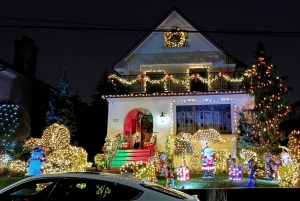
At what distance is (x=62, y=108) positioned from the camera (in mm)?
24141

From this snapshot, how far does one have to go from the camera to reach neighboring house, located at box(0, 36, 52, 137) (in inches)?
785

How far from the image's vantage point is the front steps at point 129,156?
17.0 metres

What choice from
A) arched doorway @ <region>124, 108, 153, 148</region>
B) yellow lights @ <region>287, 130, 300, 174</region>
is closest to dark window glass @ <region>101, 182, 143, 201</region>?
yellow lights @ <region>287, 130, 300, 174</region>

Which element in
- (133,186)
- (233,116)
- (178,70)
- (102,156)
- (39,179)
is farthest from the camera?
(178,70)

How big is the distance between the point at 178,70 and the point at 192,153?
6.15 metres

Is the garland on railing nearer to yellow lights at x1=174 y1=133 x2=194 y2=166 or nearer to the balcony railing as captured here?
the balcony railing

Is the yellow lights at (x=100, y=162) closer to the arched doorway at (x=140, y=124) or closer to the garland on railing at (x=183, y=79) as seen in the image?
the arched doorway at (x=140, y=124)

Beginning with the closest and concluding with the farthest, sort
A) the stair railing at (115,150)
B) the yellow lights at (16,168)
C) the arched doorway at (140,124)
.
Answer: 1. the yellow lights at (16,168)
2. the stair railing at (115,150)
3. the arched doorway at (140,124)

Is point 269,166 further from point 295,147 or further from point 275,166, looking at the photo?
point 295,147

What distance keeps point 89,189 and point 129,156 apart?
1345cm

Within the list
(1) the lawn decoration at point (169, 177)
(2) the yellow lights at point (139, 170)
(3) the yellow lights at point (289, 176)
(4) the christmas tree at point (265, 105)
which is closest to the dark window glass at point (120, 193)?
(2) the yellow lights at point (139, 170)

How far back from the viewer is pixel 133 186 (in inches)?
160

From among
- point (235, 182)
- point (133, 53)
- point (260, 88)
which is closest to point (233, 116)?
point (260, 88)

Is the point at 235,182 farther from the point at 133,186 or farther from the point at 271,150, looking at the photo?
the point at 133,186
